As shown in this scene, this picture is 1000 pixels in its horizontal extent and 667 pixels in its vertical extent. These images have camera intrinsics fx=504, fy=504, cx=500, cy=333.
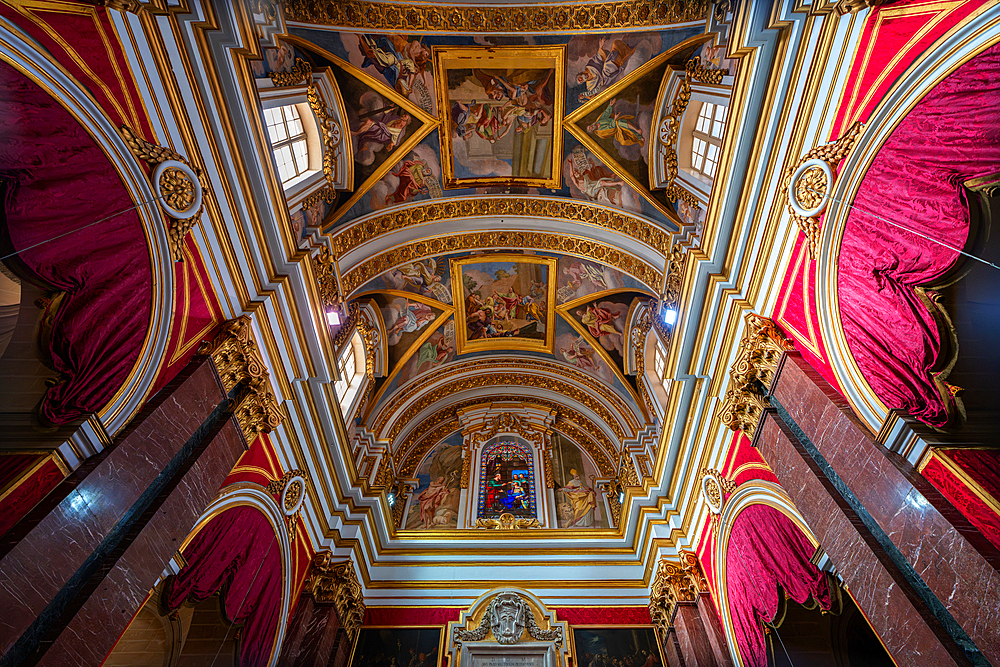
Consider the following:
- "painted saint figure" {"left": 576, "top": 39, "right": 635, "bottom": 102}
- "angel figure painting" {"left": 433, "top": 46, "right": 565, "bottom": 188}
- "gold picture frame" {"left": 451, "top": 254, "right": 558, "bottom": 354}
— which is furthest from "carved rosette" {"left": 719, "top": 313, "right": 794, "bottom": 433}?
"gold picture frame" {"left": 451, "top": 254, "right": 558, "bottom": 354}

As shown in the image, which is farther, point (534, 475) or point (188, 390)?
point (534, 475)

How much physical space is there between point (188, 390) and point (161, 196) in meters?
2.27

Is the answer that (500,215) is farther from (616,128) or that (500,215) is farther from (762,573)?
(762,573)

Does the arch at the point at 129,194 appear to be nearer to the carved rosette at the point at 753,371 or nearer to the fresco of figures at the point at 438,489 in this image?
the carved rosette at the point at 753,371

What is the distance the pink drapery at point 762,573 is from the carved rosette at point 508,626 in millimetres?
3339

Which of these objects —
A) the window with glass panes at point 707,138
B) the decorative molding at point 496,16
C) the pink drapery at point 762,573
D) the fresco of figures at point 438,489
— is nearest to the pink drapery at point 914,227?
the pink drapery at point 762,573

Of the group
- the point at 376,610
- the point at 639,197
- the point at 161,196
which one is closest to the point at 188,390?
the point at 161,196

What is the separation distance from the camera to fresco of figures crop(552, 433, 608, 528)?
1269 centimetres

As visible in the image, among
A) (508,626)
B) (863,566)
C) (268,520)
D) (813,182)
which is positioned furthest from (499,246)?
(863,566)

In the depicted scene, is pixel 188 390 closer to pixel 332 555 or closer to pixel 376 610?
pixel 332 555

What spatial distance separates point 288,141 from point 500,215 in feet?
15.6

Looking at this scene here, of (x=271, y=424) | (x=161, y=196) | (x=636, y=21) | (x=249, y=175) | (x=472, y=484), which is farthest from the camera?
(x=472, y=484)

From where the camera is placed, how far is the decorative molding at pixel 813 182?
5434 millimetres

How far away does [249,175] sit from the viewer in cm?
691
